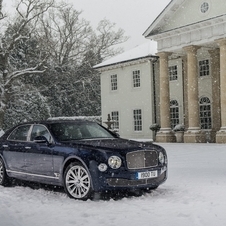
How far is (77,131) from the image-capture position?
934 cm

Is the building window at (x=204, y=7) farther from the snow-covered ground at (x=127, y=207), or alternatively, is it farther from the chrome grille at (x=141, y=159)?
the chrome grille at (x=141, y=159)

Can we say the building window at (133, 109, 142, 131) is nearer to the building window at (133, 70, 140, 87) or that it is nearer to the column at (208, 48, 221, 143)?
the building window at (133, 70, 140, 87)

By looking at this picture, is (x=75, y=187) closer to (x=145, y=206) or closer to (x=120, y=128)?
(x=145, y=206)

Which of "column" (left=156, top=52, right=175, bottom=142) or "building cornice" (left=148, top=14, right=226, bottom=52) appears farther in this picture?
"column" (left=156, top=52, right=175, bottom=142)

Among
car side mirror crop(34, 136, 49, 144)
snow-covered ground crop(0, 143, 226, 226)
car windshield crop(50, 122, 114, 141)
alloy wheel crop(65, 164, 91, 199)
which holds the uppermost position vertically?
car windshield crop(50, 122, 114, 141)

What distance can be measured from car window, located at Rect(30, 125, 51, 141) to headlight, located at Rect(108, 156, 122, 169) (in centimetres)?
175

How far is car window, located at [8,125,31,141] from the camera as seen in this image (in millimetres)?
9766

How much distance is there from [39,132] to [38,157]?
25.2 inches

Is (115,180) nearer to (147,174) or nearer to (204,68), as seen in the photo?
(147,174)

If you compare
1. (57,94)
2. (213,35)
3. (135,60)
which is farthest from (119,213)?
(57,94)

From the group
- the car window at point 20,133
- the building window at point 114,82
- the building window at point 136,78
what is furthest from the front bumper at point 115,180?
the building window at point 114,82

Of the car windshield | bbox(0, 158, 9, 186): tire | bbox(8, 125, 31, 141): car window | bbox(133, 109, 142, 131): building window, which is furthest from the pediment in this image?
bbox(0, 158, 9, 186): tire

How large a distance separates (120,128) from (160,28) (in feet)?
31.9

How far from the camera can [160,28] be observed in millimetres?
28453
